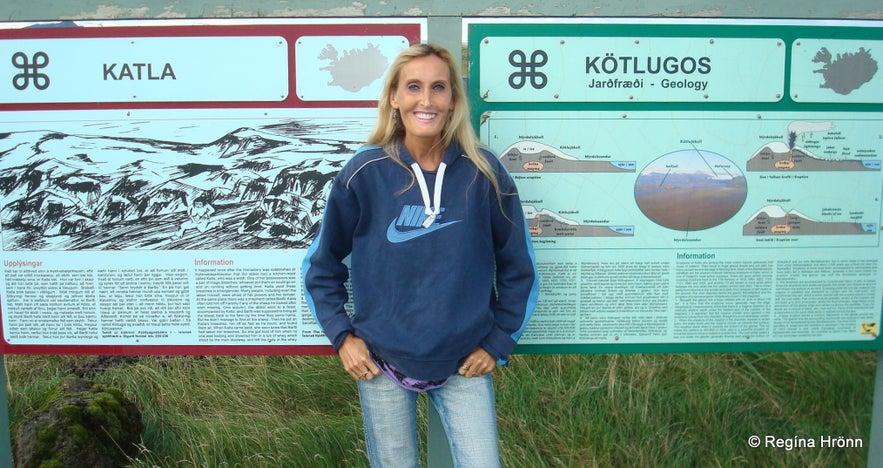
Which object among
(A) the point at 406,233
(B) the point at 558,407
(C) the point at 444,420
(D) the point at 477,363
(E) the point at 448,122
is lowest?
(B) the point at 558,407

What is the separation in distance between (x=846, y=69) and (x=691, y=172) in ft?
2.56

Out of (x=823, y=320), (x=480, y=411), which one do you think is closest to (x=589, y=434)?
(x=823, y=320)

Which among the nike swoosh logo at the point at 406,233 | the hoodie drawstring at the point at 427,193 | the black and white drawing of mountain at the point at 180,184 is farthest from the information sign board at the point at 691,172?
the black and white drawing of mountain at the point at 180,184

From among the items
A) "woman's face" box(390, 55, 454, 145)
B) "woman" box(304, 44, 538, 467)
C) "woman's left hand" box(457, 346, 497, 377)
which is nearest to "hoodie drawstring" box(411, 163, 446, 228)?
"woman" box(304, 44, 538, 467)

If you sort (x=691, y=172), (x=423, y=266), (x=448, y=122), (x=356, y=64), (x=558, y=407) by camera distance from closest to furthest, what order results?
1. (x=423, y=266)
2. (x=448, y=122)
3. (x=356, y=64)
4. (x=691, y=172)
5. (x=558, y=407)

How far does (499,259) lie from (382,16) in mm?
1080

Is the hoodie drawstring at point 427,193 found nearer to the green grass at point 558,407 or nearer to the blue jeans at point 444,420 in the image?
the blue jeans at point 444,420

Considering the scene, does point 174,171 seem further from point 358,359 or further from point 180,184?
point 358,359

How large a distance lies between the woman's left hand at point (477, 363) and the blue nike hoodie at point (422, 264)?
18mm

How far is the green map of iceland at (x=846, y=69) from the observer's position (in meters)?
2.59

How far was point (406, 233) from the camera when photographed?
2.05 metres

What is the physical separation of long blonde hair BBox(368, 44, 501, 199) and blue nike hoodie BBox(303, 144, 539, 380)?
3 centimetres

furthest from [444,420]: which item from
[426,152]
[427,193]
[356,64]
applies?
[356,64]

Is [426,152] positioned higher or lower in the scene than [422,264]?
higher
